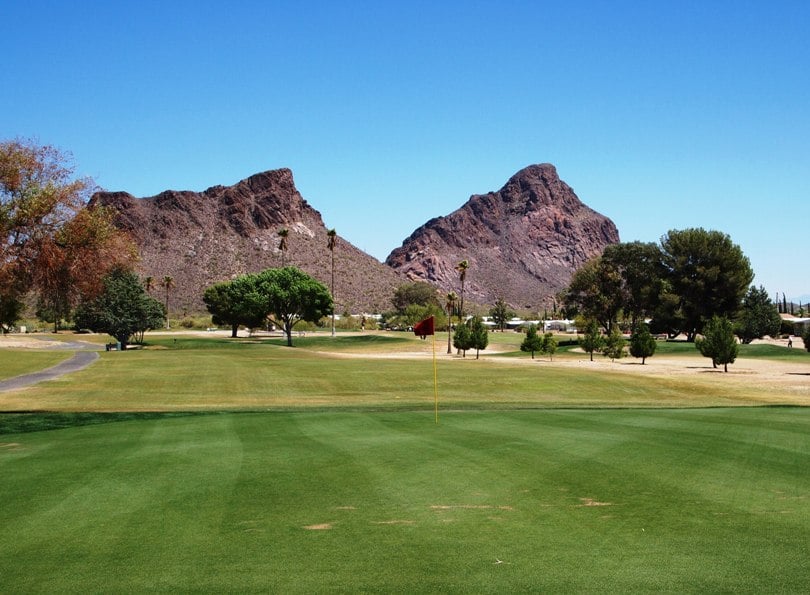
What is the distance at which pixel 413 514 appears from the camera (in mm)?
9172

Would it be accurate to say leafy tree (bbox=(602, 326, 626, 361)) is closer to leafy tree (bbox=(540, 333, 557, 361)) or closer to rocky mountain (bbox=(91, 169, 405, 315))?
leafy tree (bbox=(540, 333, 557, 361))

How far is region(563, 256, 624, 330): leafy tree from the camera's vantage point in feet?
327

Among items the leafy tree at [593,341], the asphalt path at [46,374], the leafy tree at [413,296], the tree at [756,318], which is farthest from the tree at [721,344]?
the leafy tree at [413,296]

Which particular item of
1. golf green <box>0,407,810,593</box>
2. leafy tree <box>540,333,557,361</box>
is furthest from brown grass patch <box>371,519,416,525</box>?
leafy tree <box>540,333,557,361</box>

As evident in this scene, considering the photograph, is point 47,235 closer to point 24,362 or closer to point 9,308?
point 9,308

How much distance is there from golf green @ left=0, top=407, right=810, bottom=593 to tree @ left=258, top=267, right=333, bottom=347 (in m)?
84.9

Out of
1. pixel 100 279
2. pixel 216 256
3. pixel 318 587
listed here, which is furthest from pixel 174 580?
pixel 216 256

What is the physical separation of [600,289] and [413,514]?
9472 centimetres

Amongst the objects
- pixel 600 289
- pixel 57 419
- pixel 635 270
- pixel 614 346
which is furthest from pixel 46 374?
pixel 635 270

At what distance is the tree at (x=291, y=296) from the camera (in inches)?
3949

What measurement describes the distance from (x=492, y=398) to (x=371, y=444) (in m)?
20.7

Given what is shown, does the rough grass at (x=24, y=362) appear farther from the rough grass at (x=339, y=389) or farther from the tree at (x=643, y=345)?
the tree at (x=643, y=345)

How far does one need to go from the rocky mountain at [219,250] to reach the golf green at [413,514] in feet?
504

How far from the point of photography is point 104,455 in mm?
14180
